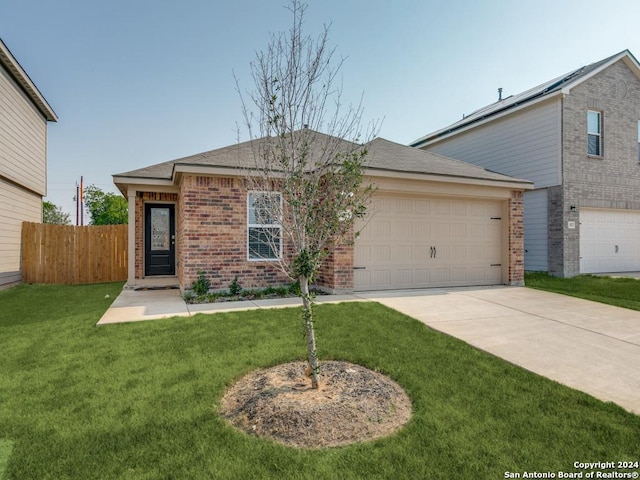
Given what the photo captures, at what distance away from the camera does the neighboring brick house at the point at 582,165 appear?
11492 millimetres

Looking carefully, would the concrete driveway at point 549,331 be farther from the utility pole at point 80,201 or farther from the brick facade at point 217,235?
the utility pole at point 80,201

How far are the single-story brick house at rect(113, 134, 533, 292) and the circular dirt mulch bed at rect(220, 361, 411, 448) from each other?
414cm

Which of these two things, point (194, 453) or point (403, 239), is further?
point (403, 239)

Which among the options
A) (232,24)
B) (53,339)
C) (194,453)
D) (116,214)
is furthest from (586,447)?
(116,214)

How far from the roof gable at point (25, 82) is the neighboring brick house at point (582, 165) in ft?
51.5

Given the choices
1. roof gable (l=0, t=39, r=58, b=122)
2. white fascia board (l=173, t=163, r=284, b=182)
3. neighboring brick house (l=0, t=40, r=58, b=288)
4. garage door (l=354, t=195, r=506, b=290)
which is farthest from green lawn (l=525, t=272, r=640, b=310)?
roof gable (l=0, t=39, r=58, b=122)

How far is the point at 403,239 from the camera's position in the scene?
8867mm

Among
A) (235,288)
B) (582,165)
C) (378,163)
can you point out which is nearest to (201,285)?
(235,288)

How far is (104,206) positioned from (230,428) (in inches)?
1225

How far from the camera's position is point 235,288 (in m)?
8.15

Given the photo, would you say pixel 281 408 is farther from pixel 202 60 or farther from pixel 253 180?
pixel 202 60

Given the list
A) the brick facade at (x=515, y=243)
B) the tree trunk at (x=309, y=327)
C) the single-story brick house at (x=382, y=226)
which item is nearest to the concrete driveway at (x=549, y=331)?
the single-story brick house at (x=382, y=226)

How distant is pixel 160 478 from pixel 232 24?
8.03 m

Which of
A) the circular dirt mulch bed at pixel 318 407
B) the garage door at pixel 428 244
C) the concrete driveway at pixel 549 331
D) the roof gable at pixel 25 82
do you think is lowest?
the circular dirt mulch bed at pixel 318 407
